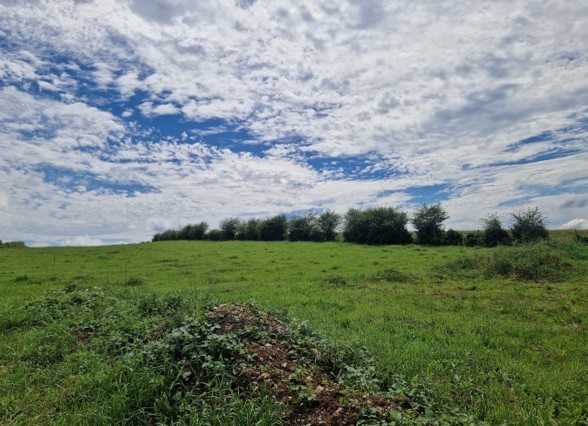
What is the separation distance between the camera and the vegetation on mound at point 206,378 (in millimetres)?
5207

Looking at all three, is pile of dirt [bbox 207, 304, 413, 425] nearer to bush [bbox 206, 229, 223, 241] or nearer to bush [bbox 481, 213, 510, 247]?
bush [bbox 481, 213, 510, 247]

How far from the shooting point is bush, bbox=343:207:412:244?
5606 centimetres

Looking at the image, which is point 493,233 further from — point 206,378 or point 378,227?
point 206,378

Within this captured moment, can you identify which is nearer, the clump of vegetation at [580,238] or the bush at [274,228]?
the clump of vegetation at [580,238]

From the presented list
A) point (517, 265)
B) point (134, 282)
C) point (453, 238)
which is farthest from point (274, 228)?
point (517, 265)

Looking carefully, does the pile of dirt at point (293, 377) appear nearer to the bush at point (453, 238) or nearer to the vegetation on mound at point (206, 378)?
the vegetation on mound at point (206, 378)

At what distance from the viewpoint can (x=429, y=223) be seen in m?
53.8

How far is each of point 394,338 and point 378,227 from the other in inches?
1911

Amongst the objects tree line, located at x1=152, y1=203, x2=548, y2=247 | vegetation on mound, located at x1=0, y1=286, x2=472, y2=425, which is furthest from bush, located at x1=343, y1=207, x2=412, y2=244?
vegetation on mound, located at x1=0, y1=286, x2=472, y2=425

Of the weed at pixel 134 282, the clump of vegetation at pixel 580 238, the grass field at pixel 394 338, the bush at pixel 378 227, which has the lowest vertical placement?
the grass field at pixel 394 338

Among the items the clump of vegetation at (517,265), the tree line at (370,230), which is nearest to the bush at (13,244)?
the tree line at (370,230)

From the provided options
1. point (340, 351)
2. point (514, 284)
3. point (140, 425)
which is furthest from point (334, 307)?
point (514, 284)

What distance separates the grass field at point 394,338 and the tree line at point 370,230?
22152mm

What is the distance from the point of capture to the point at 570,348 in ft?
30.3
